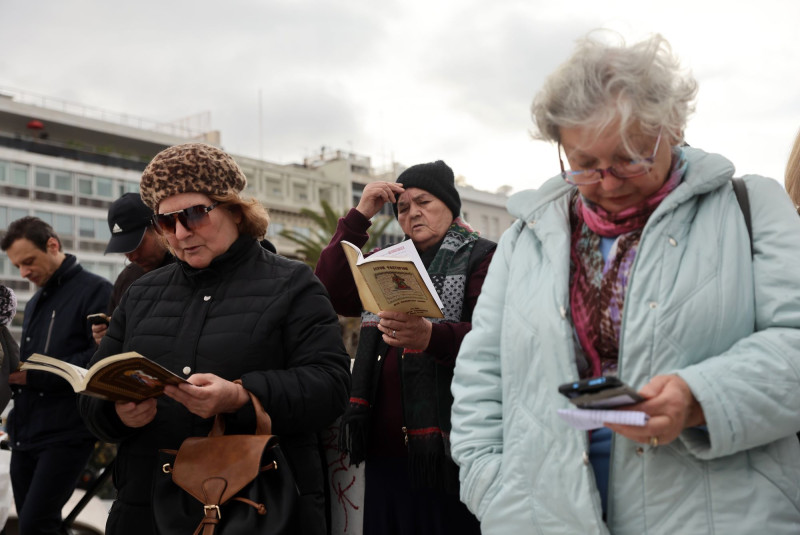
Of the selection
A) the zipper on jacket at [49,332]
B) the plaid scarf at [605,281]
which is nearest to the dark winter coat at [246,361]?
the plaid scarf at [605,281]

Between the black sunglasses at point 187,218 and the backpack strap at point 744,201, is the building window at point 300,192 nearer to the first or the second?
the black sunglasses at point 187,218

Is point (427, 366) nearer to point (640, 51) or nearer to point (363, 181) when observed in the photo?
point (640, 51)

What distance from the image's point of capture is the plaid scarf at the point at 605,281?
2006mm

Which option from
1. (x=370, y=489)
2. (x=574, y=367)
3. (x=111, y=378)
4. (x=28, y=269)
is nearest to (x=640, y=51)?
(x=574, y=367)

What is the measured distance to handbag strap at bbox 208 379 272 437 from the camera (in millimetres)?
2627

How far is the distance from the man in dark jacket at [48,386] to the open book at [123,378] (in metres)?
2.48

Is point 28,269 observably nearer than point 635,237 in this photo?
No

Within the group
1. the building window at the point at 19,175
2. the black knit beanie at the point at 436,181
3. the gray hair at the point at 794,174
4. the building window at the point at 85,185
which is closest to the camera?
the gray hair at the point at 794,174

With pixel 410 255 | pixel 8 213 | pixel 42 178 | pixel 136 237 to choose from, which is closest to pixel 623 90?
pixel 410 255

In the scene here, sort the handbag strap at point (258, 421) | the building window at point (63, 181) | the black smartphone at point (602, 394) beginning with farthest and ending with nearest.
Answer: the building window at point (63, 181) → the handbag strap at point (258, 421) → the black smartphone at point (602, 394)

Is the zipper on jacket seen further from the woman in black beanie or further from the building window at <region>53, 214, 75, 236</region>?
the building window at <region>53, 214, 75, 236</region>

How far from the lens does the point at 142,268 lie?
4.42 m

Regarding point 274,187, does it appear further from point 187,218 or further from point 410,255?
point 410,255

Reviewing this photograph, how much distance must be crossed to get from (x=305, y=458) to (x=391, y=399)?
22.1 inches
